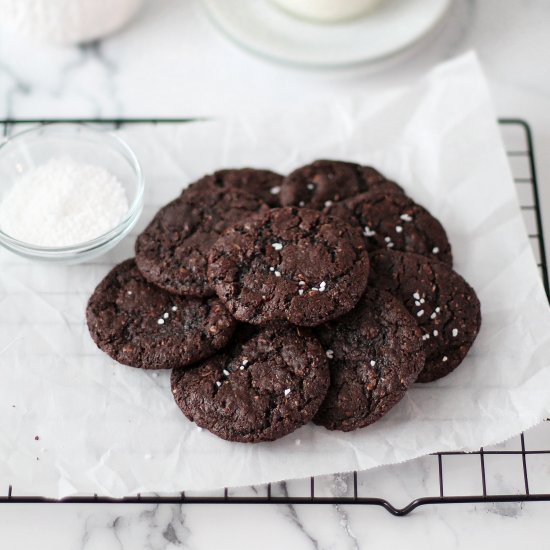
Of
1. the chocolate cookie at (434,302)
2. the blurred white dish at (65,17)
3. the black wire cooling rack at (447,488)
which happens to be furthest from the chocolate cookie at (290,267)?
the blurred white dish at (65,17)

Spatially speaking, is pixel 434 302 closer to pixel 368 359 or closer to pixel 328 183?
pixel 368 359

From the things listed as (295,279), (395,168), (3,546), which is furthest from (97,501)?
(395,168)

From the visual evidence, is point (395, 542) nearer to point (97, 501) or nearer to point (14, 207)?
point (97, 501)

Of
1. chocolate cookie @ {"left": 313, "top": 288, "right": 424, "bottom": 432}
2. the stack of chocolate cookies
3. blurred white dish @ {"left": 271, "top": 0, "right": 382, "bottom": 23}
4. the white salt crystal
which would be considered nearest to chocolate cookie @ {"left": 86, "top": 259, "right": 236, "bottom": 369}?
the stack of chocolate cookies

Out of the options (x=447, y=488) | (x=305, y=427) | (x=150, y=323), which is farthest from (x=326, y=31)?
(x=447, y=488)

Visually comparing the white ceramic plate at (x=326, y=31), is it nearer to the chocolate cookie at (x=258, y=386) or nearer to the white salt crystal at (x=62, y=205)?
the white salt crystal at (x=62, y=205)
